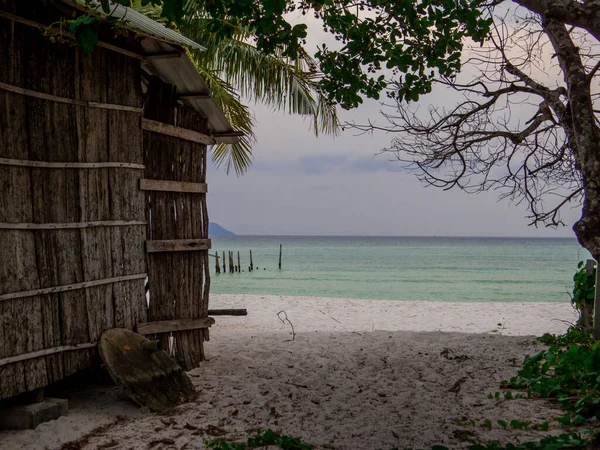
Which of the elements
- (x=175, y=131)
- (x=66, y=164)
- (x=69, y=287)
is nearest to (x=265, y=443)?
(x=69, y=287)

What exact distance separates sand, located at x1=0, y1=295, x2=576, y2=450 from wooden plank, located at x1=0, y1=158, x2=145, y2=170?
2235 millimetres

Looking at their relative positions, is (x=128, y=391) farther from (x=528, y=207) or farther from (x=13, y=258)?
(x=528, y=207)

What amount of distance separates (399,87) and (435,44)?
886 millimetres

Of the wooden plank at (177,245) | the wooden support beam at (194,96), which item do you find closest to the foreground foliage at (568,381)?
the wooden plank at (177,245)

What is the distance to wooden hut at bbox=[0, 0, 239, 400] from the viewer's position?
4.54 metres

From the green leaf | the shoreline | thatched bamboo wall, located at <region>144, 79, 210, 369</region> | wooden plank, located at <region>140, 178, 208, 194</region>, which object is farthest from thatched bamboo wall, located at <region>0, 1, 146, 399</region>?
the shoreline

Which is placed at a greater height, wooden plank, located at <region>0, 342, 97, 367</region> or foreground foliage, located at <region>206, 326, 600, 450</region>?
wooden plank, located at <region>0, 342, 97, 367</region>

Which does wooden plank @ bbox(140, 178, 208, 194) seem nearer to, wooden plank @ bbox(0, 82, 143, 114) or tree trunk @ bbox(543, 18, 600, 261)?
wooden plank @ bbox(0, 82, 143, 114)

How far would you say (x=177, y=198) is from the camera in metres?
6.54

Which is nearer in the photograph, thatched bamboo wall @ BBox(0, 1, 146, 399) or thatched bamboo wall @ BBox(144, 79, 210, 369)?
thatched bamboo wall @ BBox(0, 1, 146, 399)

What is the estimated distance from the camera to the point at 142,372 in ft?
17.4

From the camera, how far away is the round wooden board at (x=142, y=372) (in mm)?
5082

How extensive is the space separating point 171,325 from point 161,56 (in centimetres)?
306

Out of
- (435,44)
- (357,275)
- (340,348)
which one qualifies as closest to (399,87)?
(435,44)
